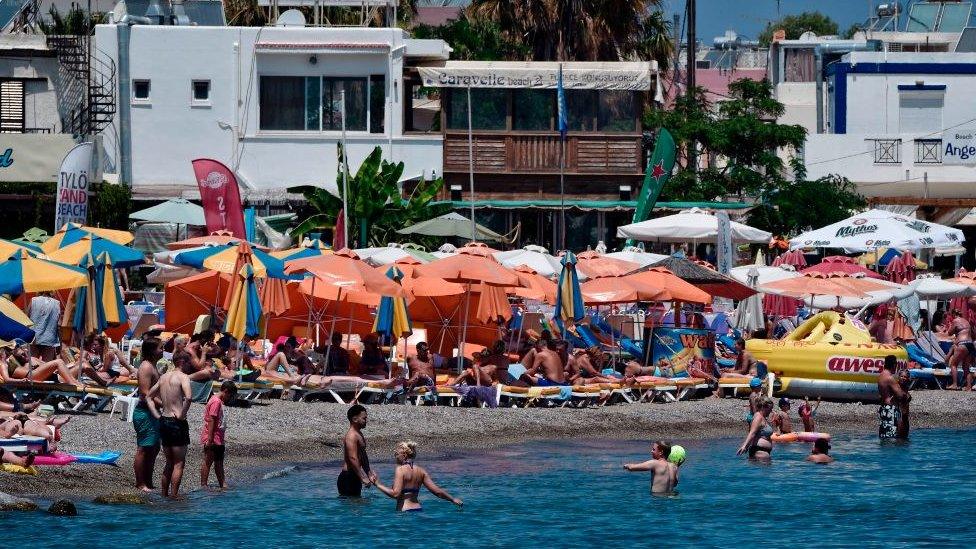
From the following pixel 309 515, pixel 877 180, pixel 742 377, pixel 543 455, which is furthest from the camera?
pixel 877 180

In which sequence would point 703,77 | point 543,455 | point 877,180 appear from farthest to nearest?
point 703,77, point 877,180, point 543,455

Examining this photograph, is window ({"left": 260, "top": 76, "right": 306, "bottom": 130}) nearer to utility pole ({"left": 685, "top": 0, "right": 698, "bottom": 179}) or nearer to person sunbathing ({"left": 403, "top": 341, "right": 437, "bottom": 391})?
utility pole ({"left": 685, "top": 0, "right": 698, "bottom": 179})

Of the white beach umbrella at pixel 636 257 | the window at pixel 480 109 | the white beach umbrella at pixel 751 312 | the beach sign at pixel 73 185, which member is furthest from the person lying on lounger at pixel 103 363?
the window at pixel 480 109

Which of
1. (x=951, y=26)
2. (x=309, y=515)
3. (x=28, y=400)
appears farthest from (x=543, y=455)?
(x=951, y=26)

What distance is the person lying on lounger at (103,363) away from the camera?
22.9 metres

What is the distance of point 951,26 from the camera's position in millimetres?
61656

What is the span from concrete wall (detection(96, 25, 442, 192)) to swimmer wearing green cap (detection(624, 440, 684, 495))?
66.1ft

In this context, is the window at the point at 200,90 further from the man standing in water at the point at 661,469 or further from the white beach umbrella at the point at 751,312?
the man standing in water at the point at 661,469

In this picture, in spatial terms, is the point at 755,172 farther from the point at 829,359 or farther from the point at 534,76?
the point at 829,359

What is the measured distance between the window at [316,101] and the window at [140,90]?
2796 millimetres

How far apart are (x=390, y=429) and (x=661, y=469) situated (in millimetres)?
4837

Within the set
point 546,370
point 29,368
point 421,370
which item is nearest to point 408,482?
point 29,368

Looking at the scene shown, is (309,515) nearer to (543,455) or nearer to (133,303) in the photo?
(543,455)

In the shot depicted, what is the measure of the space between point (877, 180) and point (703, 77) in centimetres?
2687
